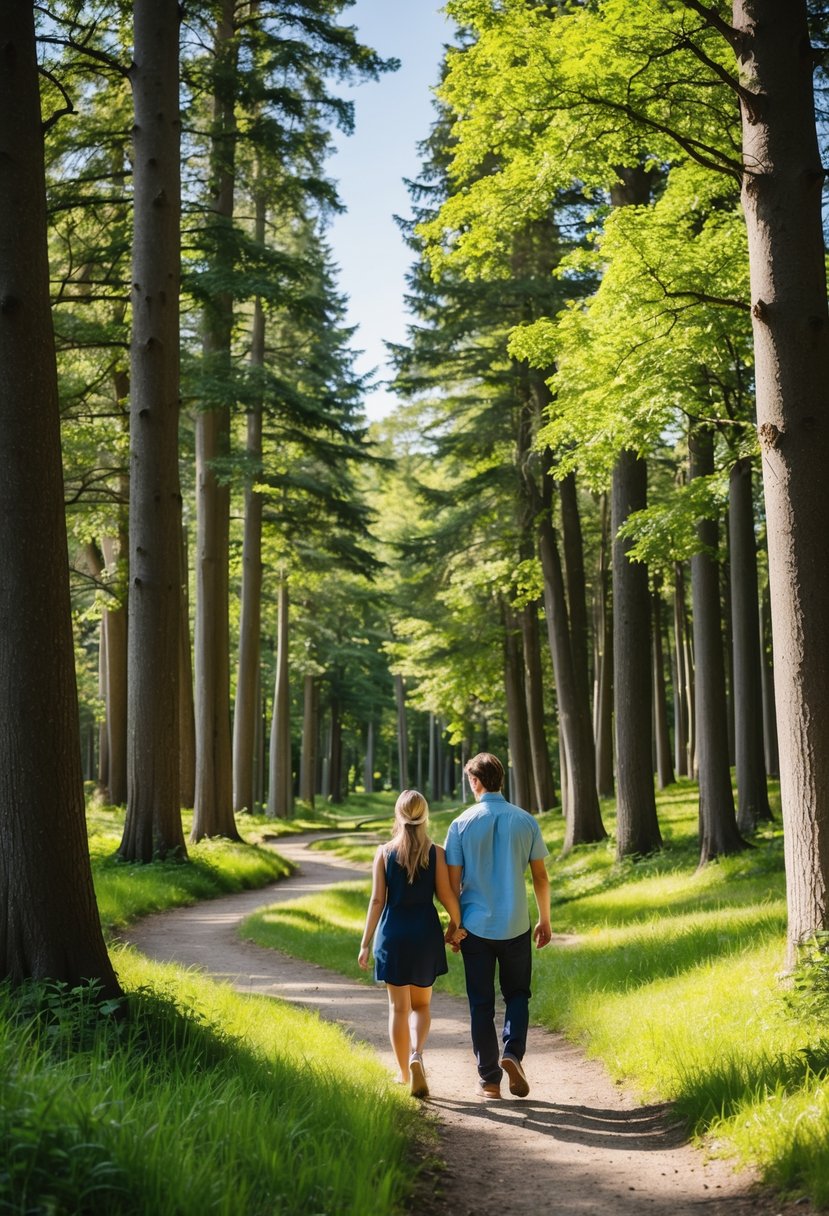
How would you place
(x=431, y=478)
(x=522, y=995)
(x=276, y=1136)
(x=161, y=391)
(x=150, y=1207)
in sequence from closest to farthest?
1. (x=150, y=1207)
2. (x=276, y=1136)
3. (x=522, y=995)
4. (x=161, y=391)
5. (x=431, y=478)

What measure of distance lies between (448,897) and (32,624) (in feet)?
9.41

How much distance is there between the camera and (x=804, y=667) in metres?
6.84

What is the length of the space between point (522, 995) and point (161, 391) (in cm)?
1055

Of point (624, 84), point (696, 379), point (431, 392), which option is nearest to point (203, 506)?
point (431, 392)

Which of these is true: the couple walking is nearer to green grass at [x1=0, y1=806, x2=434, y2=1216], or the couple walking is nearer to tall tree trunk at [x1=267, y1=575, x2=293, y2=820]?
green grass at [x1=0, y1=806, x2=434, y2=1216]

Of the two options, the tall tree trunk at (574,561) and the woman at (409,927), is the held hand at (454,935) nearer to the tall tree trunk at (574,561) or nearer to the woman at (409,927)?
the woman at (409,927)

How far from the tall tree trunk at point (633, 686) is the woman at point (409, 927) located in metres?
10.7

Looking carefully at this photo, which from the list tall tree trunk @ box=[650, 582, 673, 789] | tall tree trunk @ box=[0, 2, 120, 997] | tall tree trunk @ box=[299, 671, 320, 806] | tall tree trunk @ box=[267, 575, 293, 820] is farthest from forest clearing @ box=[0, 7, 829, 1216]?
tall tree trunk @ box=[299, 671, 320, 806]

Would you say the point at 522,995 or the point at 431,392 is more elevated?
the point at 431,392

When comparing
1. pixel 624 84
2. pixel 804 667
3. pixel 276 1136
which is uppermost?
pixel 624 84

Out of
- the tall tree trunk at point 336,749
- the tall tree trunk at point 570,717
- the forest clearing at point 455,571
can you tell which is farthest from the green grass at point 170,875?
the tall tree trunk at point 336,749

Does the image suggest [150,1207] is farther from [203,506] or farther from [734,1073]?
[203,506]

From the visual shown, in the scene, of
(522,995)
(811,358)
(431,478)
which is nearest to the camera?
(522,995)

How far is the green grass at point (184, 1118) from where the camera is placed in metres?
3.45
